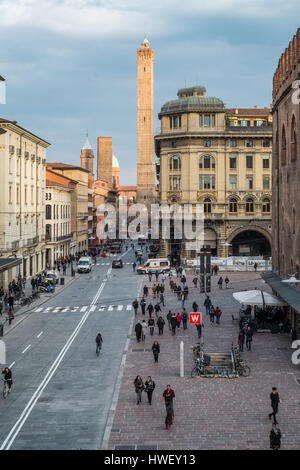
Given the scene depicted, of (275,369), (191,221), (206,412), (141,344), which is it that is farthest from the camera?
(191,221)

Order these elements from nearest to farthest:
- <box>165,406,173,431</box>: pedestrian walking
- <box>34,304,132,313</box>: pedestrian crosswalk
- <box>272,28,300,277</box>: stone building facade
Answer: <box>165,406,173,431</box>: pedestrian walking < <box>272,28,300,277</box>: stone building facade < <box>34,304,132,313</box>: pedestrian crosswalk

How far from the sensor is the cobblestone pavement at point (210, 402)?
60.2ft

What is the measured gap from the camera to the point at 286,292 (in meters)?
32.8

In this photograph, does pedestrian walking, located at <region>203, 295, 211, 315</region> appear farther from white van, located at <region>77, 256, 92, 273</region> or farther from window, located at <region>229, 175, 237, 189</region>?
window, located at <region>229, 175, 237, 189</region>

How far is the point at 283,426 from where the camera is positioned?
19531 millimetres

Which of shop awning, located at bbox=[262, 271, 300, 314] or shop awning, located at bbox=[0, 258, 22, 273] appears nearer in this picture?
shop awning, located at bbox=[262, 271, 300, 314]

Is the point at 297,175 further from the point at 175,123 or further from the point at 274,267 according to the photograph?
the point at 175,123

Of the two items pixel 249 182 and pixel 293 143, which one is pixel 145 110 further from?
pixel 293 143

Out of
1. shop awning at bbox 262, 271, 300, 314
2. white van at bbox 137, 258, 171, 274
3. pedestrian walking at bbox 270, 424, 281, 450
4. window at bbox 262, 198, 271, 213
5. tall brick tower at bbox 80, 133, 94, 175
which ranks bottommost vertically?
pedestrian walking at bbox 270, 424, 281, 450

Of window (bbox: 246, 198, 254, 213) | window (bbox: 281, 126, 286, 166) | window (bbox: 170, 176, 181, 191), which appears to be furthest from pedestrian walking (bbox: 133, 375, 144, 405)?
window (bbox: 246, 198, 254, 213)

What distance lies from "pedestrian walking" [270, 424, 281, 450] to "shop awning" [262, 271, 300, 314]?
35.1 ft

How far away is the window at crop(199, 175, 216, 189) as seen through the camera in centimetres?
8294

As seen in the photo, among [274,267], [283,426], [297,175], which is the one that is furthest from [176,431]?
[274,267]
